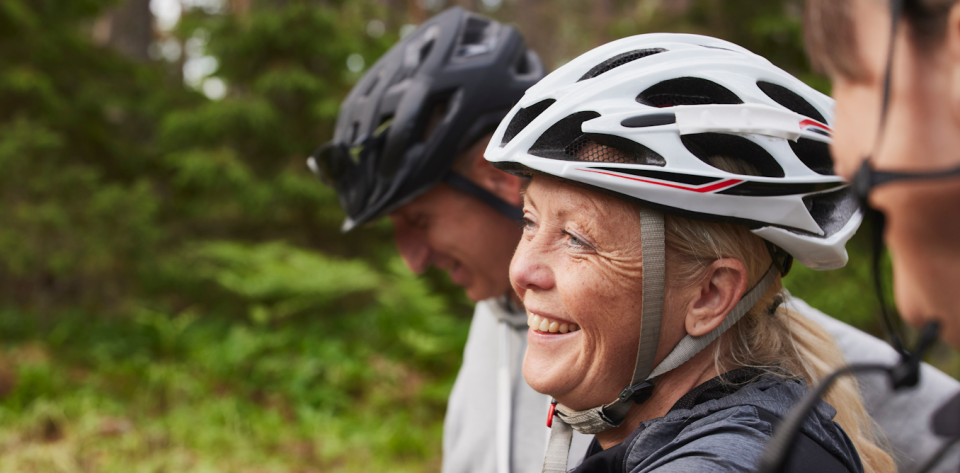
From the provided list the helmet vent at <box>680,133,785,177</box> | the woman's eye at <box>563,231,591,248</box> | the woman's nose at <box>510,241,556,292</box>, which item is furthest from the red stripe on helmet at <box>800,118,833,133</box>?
the woman's nose at <box>510,241,556,292</box>

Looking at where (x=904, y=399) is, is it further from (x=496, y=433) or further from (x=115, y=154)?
(x=115, y=154)

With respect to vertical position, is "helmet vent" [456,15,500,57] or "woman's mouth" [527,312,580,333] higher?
"helmet vent" [456,15,500,57]

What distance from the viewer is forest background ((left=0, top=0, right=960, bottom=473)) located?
534 cm

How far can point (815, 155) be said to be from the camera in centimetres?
157

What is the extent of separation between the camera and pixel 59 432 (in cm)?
516

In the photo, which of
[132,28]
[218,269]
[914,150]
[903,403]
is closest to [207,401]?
[218,269]

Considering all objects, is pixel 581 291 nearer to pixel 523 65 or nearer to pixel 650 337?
pixel 650 337

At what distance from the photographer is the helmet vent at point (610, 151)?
4.84ft

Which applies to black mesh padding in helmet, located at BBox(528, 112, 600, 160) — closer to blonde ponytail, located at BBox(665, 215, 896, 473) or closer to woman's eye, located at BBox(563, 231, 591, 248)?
woman's eye, located at BBox(563, 231, 591, 248)

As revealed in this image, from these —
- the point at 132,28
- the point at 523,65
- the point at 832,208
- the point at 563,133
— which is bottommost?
the point at 832,208

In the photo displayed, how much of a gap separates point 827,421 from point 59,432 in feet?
19.6

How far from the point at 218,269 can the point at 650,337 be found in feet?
22.0

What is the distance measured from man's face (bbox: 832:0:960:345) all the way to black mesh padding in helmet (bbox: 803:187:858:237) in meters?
0.80

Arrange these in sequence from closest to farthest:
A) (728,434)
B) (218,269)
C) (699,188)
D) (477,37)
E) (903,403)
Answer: (728,434)
(699,188)
(903,403)
(477,37)
(218,269)
